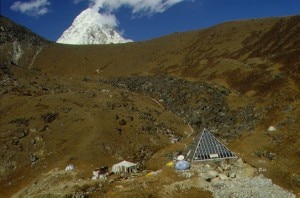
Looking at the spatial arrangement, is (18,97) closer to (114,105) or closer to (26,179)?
(114,105)

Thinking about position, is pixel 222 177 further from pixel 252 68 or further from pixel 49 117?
pixel 252 68

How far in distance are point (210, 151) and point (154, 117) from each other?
3664cm

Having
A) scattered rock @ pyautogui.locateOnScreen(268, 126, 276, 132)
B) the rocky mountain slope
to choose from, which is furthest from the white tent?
scattered rock @ pyautogui.locateOnScreen(268, 126, 276, 132)

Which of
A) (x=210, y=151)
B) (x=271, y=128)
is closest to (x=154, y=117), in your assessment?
(x=271, y=128)

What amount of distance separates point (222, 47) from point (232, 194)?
12041 centimetres

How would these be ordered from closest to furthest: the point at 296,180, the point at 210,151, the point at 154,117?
Answer: the point at 296,180 < the point at 210,151 < the point at 154,117

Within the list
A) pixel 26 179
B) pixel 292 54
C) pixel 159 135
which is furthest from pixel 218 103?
pixel 26 179

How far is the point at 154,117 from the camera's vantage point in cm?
10831

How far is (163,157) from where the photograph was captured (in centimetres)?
8175

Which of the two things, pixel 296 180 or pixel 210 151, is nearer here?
pixel 296 180

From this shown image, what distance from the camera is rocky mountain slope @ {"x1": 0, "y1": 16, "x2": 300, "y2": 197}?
76375 millimetres

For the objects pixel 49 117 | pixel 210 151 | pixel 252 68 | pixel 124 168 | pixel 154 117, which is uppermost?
pixel 252 68

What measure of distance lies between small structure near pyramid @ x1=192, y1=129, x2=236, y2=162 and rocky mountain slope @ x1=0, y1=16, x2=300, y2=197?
3.79 meters

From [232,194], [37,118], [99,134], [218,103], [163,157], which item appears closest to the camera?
[232,194]
